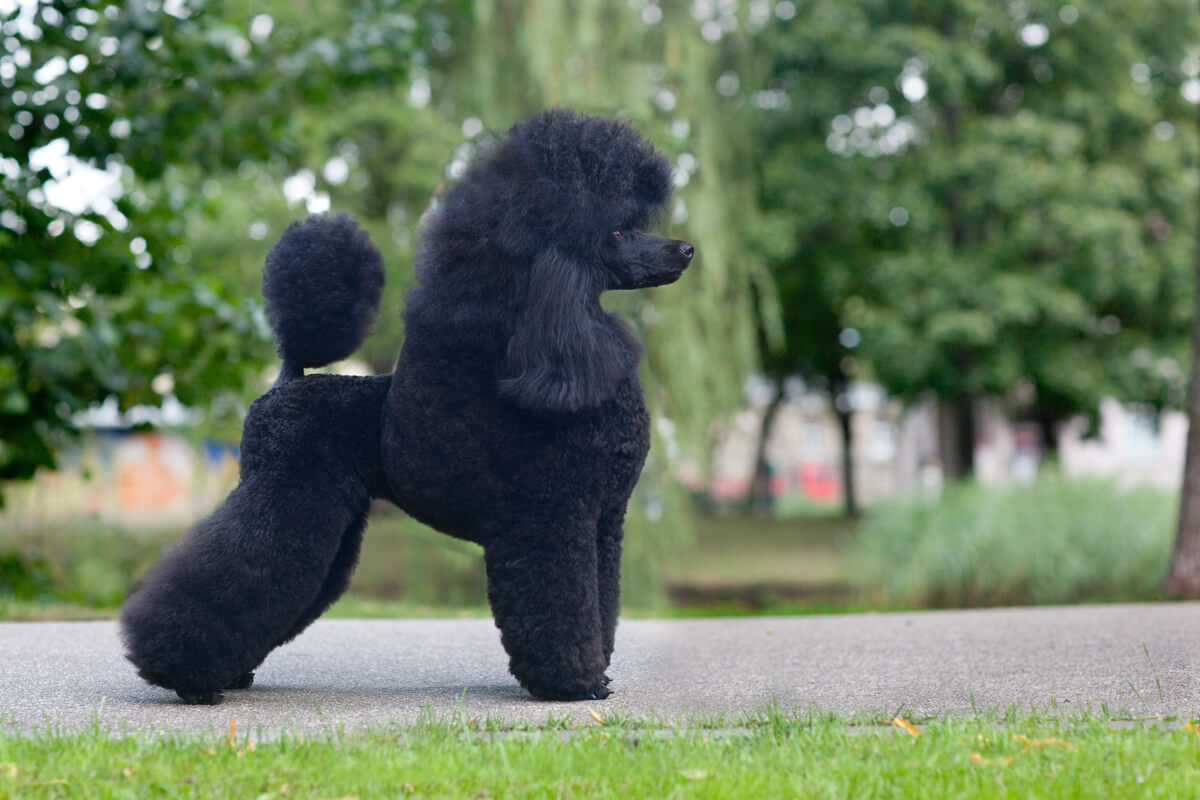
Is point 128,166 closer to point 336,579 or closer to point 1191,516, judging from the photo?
point 336,579

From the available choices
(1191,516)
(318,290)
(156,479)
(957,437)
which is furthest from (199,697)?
(156,479)

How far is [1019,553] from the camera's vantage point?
33.3 ft

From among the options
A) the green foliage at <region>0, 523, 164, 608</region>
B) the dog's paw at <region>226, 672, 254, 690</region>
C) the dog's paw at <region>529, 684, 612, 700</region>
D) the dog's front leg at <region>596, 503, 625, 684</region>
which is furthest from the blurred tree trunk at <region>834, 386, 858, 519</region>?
the dog's paw at <region>226, 672, 254, 690</region>

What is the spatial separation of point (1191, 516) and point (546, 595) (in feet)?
20.8

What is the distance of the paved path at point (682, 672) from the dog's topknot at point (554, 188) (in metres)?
1.51

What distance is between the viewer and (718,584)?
12852mm

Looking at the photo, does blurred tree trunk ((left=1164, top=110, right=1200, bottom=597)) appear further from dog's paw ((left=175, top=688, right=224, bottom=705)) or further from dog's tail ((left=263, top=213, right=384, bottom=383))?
dog's paw ((left=175, top=688, right=224, bottom=705))

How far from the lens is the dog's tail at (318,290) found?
146 inches

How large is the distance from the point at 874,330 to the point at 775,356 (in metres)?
4.42

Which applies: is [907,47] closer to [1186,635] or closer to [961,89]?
[961,89]

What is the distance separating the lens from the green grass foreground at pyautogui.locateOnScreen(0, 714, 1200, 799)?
2629 millimetres

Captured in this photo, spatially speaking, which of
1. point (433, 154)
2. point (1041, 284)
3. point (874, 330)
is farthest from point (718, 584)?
point (433, 154)

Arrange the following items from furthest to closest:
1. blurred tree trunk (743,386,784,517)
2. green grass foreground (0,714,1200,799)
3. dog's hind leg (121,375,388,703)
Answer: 1. blurred tree trunk (743,386,784,517)
2. dog's hind leg (121,375,388,703)
3. green grass foreground (0,714,1200,799)

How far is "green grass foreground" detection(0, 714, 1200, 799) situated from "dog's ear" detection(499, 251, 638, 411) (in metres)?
0.99
